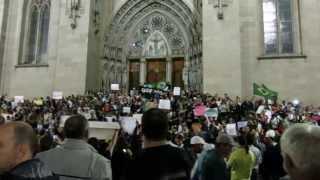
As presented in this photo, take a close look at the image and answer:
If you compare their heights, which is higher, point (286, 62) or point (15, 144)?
point (286, 62)

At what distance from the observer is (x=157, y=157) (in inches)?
101

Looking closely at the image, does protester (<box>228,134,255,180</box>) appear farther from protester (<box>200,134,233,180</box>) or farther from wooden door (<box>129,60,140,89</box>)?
wooden door (<box>129,60,140,89</box>)

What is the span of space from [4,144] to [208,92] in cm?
1610

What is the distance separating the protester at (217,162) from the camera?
13.5ft

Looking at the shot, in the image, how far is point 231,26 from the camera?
18078mm

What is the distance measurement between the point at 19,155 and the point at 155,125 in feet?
3.11

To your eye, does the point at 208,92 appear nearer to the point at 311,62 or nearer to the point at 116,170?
the point at 311,62

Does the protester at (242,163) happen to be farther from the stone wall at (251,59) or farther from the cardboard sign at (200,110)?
the stone wall at (251,59)

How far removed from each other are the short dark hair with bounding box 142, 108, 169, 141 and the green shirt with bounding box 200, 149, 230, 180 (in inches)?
65.4

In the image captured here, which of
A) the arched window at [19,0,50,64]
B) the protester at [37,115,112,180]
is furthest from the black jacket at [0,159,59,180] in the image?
the arched window at [19,0,50,64]

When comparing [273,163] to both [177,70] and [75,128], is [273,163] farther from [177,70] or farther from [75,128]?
[177,70]

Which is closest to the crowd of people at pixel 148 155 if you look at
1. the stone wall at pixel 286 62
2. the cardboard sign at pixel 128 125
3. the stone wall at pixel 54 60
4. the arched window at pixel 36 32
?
the cardboard sign at pixel 128 125

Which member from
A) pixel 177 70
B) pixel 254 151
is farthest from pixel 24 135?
pixel 177 70

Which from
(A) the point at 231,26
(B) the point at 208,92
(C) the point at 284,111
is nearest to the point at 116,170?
(C) the point at 284,111
